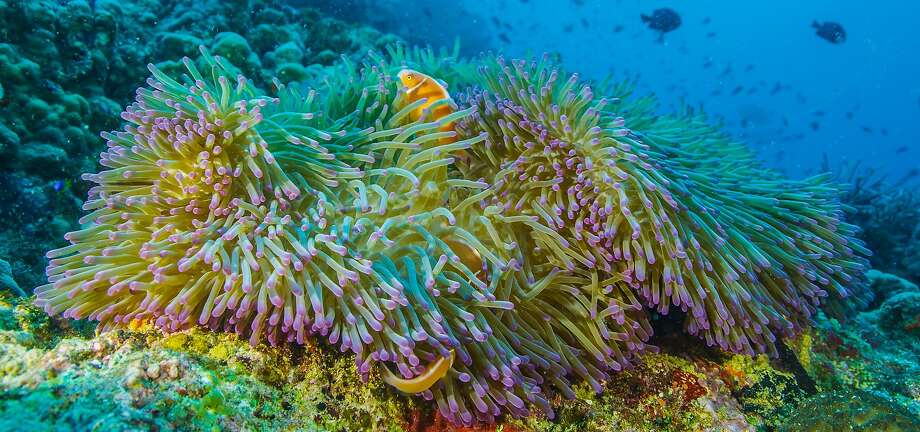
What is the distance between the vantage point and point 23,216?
383 cm

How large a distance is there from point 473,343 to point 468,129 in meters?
1.21

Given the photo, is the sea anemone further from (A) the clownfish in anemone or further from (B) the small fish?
(B) the small fish

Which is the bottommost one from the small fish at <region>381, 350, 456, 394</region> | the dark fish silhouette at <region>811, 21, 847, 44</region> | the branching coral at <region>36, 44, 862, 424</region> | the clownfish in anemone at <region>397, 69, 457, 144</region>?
the small fish at <region>381, 350, 456, 394</region>

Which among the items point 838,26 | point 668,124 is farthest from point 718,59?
point 668,124

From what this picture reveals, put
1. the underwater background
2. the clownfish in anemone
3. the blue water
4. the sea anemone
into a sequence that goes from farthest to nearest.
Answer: the blue water < the clownfish in anemone < the sea anemone < the underwater background

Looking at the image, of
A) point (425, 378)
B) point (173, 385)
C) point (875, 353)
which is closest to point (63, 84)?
point (173, 385)

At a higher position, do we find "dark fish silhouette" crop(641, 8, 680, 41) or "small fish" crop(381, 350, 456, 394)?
"dark fish silhouette" crop(641, 8, 680, 41)

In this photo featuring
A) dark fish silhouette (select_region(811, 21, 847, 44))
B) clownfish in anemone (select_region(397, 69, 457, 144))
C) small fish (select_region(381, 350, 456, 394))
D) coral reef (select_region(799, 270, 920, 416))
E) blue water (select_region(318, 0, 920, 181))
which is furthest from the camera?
blue water (select_region(318, 0, 920, 181))

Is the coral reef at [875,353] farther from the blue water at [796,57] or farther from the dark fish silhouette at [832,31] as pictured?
the blue water at [796,57]

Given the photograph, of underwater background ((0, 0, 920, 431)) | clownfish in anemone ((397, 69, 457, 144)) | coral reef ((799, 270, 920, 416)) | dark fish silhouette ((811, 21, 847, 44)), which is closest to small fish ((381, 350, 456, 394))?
underwater background ((0, 0, 920, 431))

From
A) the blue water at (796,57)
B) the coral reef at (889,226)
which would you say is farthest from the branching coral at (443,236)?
the blue water at (796,57)

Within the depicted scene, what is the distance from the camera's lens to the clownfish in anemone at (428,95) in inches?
112

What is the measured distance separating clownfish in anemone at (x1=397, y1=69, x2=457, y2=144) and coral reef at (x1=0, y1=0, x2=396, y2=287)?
9.19 ft

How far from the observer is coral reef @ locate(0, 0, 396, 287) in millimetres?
3852
